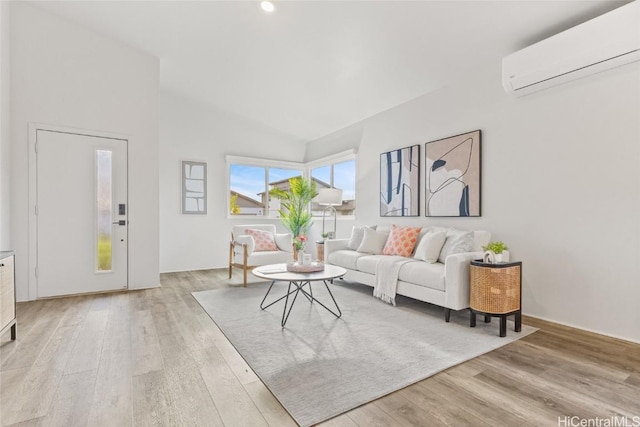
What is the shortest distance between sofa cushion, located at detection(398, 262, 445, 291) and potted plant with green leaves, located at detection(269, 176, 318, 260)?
310 centimetres

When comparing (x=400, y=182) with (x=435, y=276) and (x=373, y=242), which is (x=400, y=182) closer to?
(x=373, y=242)

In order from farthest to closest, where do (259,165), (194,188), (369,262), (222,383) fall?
(259,165)
(194,188)
(369,262)
(222,383)

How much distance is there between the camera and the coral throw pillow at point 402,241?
3990 mm

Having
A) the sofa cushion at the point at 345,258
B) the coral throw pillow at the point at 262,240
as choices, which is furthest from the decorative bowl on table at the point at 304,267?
the coral throw pillow at the point at 262,240

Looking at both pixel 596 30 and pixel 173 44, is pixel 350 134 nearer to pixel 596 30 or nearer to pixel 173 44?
pixel 173 44

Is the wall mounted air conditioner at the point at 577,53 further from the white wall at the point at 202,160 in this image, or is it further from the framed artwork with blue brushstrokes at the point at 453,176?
the white wall at the point at 202,160

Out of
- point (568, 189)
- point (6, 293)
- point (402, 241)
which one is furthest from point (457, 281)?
point (6, 293)

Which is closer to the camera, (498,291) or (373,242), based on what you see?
(498,291)

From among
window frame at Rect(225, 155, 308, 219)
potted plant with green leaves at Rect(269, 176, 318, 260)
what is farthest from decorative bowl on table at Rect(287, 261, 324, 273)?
window frame at Rect(225, 155, 308, 219)

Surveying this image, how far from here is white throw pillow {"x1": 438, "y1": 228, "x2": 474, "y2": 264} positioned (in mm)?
3311

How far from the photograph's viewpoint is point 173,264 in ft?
18.6

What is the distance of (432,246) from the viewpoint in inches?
140

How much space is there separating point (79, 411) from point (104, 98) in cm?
402

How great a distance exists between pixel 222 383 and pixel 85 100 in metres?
4.16
